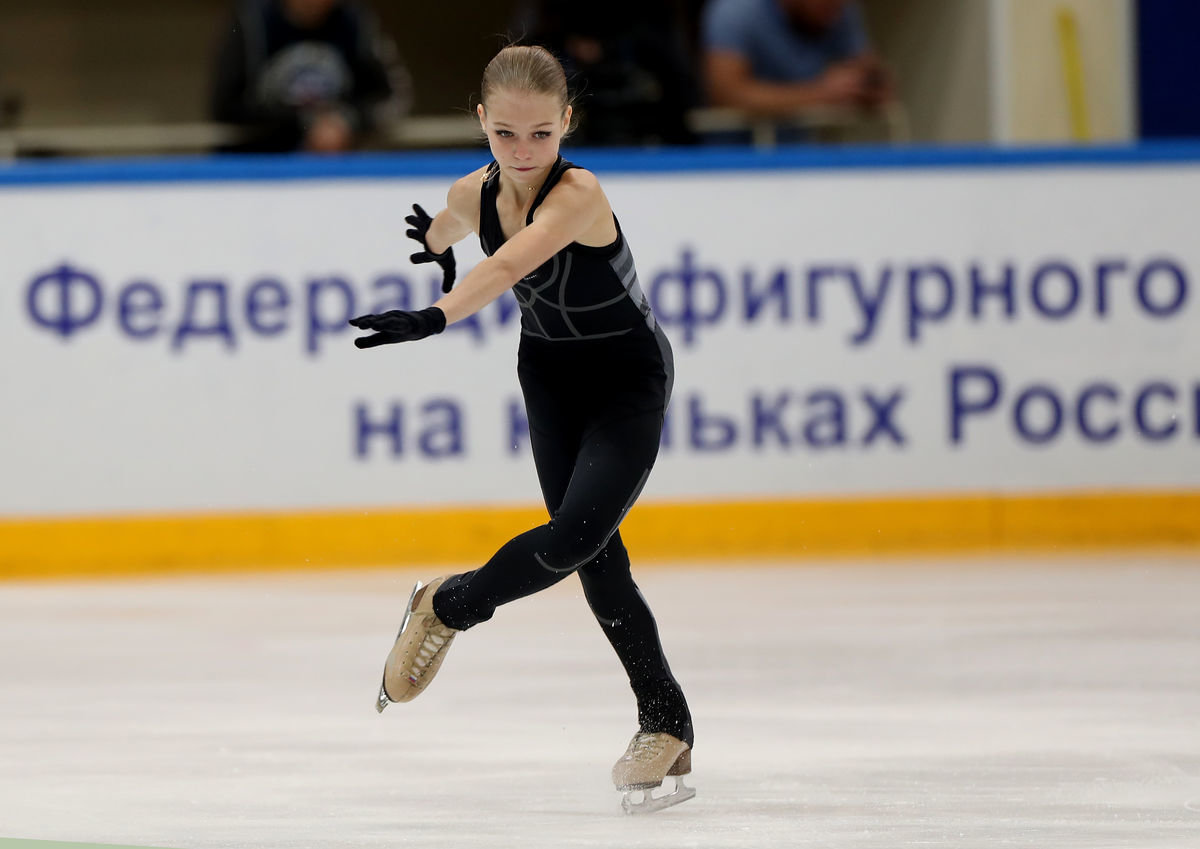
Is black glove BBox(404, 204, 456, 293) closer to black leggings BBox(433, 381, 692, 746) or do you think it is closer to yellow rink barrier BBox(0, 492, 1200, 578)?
black leggings BBox(433, 381, 692, 746)

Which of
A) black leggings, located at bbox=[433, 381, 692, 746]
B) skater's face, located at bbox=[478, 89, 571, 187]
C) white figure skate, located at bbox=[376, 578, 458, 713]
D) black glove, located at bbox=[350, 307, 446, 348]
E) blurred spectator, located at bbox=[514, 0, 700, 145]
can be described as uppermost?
blurred spectator, located at bbox=[514, 0, 700, 145]

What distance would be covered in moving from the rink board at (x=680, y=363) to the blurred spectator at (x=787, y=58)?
1.64 ft

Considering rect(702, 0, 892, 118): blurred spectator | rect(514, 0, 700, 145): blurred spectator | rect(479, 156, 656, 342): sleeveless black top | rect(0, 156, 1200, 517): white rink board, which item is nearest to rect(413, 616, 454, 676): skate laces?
rect(479, 156, 656, 342): sleeveless black top

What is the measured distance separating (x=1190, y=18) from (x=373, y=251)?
17.9 ft

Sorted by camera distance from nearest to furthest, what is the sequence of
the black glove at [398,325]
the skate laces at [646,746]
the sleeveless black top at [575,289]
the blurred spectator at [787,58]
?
1. the black glove at [398,325]
2. the sleeveless black top at [575,289]
3. the skate laces at [646,746]
4. the blurred spectator at [787,58]

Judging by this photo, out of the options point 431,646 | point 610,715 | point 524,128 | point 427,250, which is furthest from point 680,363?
point 524,128

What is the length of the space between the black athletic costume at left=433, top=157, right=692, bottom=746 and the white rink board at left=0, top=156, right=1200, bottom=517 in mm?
3639

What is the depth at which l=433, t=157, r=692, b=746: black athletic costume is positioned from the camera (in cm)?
333

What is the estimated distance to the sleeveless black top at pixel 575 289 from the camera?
11.2ft

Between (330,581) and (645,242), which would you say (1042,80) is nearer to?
(645,242)

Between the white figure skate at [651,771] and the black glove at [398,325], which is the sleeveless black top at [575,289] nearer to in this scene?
the black glove at [398,325]

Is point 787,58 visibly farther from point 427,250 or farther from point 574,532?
point 574,532

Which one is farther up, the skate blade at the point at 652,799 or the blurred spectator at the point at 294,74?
the blurred spectator at the point at 294,74

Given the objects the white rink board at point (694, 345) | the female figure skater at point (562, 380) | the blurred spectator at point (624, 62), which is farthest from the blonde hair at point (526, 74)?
the blurred spectator at point (624, 62)
